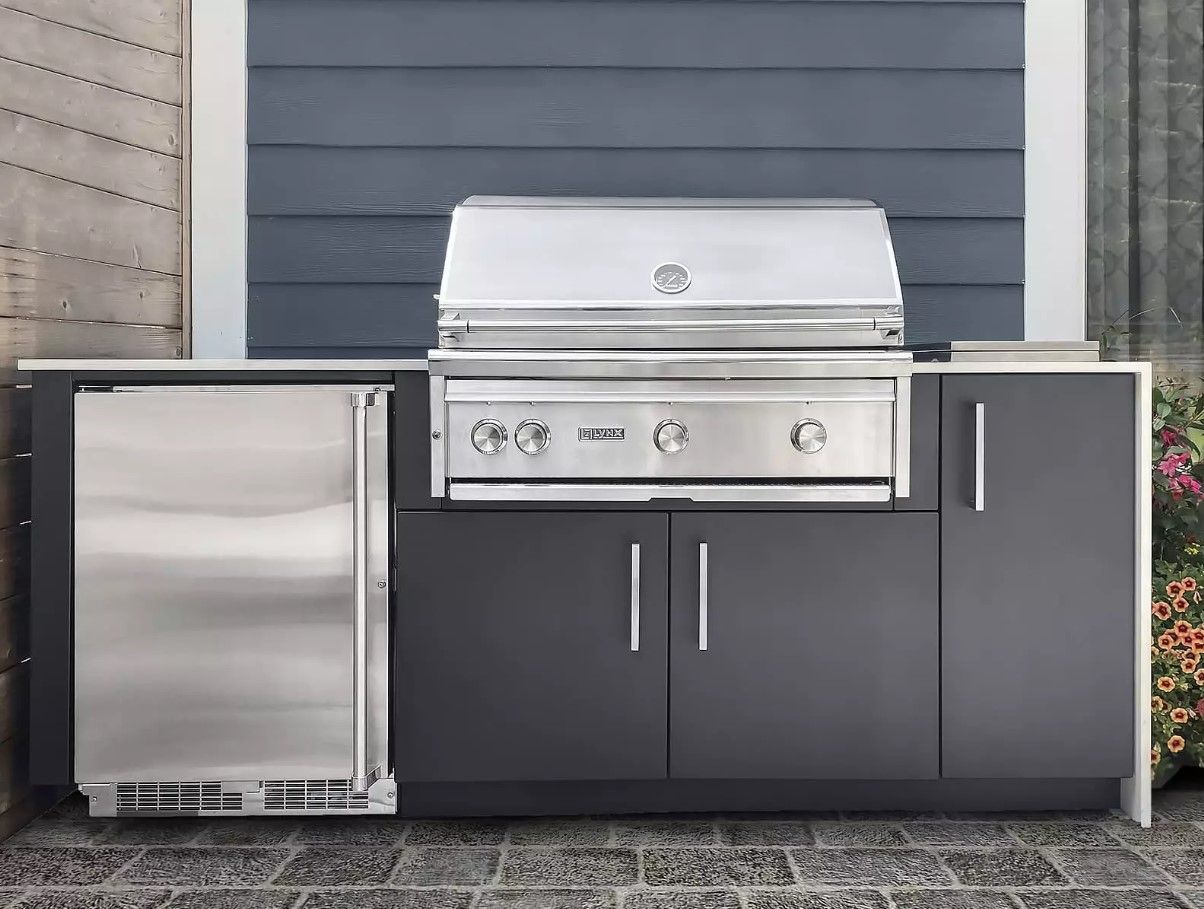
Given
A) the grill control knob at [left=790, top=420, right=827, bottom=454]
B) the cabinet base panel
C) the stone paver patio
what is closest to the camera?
the stone paver patio

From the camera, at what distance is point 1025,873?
1.69 meters

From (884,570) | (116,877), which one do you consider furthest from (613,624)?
(116,877)

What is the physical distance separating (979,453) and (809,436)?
1.16ft

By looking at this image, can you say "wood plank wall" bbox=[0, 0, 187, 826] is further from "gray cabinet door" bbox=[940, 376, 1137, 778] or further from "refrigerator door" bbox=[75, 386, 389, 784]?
"gray cabinet door" bbox=[940, 376, 1137, 778]

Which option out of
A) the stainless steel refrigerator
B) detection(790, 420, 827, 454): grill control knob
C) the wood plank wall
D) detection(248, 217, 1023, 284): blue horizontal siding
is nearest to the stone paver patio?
the stainless steel refrigerator

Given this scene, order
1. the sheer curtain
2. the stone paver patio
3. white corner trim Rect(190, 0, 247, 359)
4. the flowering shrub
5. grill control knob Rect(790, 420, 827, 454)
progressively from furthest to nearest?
white corner trim Rect(190, 0, 247, 359) < the sheer curtain < the flowering shrub < grill control knob Rect(790, 420, 827, 454) < the stone paver patio

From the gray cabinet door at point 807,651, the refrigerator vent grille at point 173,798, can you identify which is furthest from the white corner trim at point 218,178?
the gray cabinet door at point 807,651

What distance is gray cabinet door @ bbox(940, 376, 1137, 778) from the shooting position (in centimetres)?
184

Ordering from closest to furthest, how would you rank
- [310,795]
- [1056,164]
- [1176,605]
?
[310,795]
[1176,605]
[1056,164]

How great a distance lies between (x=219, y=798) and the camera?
1.83 metres

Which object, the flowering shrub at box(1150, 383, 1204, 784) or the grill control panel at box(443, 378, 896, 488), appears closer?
the grill control panel at box(443, 378, 896, 488)

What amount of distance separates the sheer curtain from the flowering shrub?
0.30 meters

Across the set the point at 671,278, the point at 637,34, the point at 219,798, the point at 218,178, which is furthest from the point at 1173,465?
the point at 218,178

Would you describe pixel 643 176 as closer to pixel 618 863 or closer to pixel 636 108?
pixel 636 108
